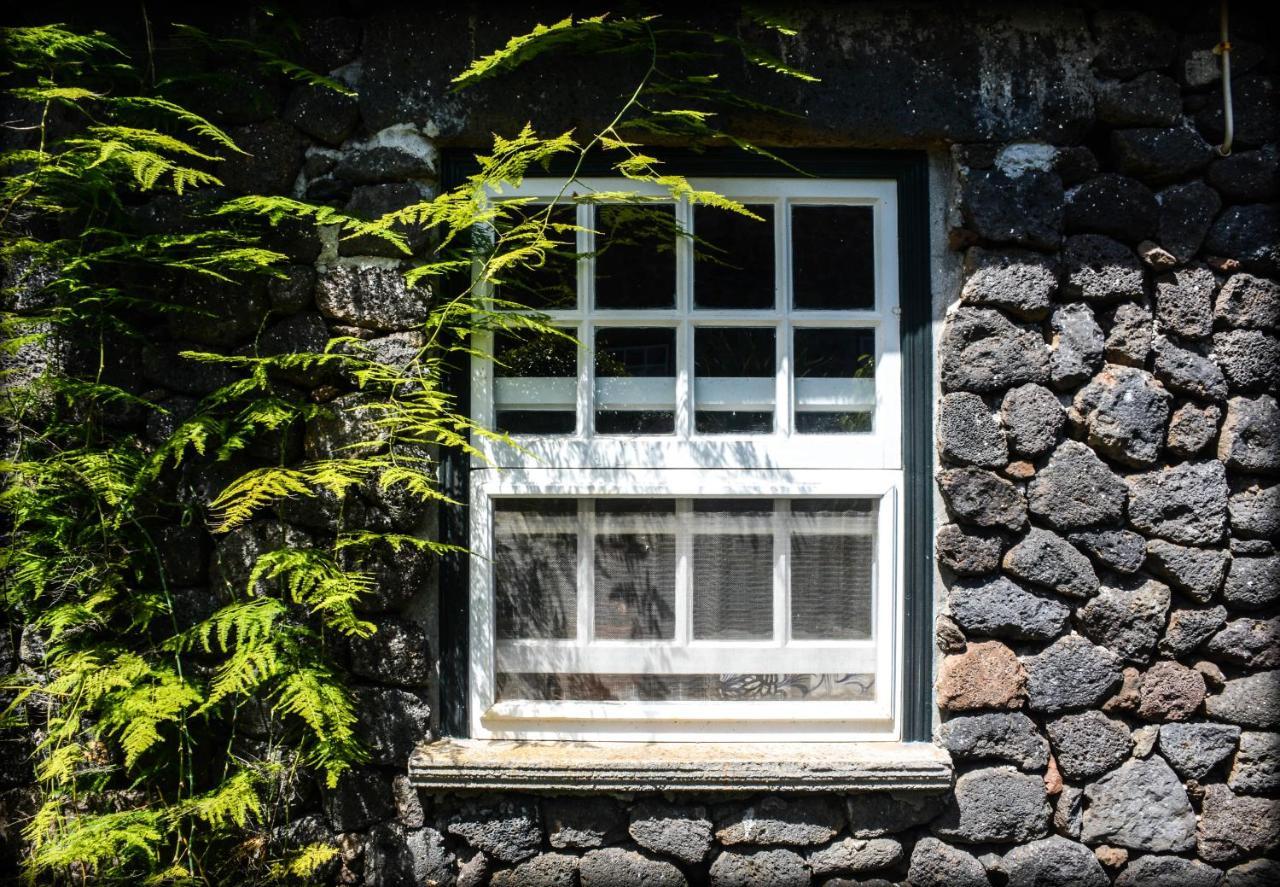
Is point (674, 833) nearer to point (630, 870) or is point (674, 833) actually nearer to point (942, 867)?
point (630, 870)

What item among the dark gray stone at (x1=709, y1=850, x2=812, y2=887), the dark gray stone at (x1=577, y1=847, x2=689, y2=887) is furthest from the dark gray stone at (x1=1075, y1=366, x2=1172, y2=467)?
the dark gray stone at (x1=577, y1=847, x2=689, y2=887)

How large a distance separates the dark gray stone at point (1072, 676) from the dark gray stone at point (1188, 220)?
1.08 metres

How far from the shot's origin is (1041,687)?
244 centimetres

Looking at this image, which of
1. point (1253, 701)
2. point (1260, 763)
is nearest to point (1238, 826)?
point (1260, 763)

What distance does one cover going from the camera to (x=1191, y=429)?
8.02ft

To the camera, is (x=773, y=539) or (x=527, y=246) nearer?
(x=527, y=246)

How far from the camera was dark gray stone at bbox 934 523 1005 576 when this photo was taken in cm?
245

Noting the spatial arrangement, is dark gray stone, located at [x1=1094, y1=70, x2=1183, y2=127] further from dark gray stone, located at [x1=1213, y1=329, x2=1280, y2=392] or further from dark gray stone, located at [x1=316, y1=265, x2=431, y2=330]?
dark gray stone, located at [x1=316, y1=265, x2=431, y2=330]

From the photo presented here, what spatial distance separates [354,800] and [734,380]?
5.03ft

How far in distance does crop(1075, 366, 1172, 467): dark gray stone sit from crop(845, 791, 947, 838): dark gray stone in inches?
41.2

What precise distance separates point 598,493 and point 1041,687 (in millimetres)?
1290

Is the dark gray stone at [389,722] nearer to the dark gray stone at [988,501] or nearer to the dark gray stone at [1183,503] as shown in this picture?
the dark gray stone at [988,501]

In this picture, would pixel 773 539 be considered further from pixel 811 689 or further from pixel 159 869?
pixel 159 869

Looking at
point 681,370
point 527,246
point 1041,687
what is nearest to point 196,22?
point 527,246
